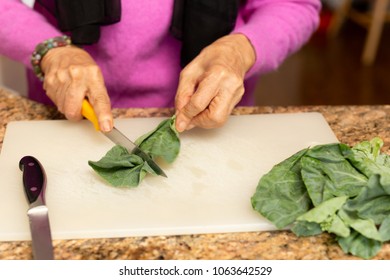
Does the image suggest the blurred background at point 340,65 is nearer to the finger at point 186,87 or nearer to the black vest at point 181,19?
the black vest at point 181,19

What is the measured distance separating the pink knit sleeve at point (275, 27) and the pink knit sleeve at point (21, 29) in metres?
0.40

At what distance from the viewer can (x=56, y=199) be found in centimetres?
89

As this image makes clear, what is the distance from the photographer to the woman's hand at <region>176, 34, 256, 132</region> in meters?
1.03

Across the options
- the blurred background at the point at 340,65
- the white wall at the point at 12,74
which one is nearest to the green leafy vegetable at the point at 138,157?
the white wall at the point at 12,74

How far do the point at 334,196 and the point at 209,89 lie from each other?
322mm

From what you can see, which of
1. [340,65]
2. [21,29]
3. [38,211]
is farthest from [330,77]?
[38,211]

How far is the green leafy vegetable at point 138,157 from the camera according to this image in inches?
35.8

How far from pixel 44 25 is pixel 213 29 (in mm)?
353

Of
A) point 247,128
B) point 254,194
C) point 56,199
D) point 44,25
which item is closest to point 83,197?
point 56,199

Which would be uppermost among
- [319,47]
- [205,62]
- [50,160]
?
[205,62]

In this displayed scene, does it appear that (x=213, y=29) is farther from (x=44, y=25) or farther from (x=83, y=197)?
(x=83, y=197)

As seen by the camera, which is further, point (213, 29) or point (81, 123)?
point (213, 29)
